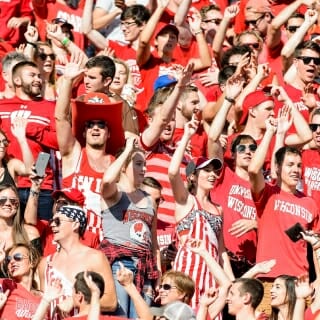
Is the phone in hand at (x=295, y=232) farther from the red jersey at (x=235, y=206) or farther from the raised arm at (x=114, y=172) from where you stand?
the raised arm at (x=114, y=172)

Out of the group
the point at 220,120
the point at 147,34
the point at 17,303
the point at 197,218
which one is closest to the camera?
the point at 17,303

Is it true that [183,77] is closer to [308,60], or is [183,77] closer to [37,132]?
[37,132]

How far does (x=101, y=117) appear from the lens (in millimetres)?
14117

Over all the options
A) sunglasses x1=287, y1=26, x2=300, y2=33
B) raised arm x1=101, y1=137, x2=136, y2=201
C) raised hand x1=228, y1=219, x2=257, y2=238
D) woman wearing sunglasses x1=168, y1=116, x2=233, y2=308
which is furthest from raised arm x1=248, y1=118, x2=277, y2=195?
sunglasses x1=287, y1=26, x2=300, y2=33

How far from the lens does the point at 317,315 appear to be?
44.1 ft

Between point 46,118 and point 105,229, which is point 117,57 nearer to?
point 46,118

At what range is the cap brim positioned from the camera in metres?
14.1

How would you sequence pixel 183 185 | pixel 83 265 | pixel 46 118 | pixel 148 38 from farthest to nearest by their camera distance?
pixel 148 38, pixel 46 118, pixel 183 185, pixel 83 265

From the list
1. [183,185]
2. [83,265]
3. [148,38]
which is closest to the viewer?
[83,265]

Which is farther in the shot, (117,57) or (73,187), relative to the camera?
(117,57)

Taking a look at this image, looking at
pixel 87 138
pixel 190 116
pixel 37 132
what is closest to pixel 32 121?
pixel 37 132

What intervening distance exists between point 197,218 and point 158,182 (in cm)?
59

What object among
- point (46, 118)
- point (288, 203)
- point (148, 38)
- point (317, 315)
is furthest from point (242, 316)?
point (148, 38)

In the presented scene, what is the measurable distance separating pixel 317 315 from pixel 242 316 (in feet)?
2.02
